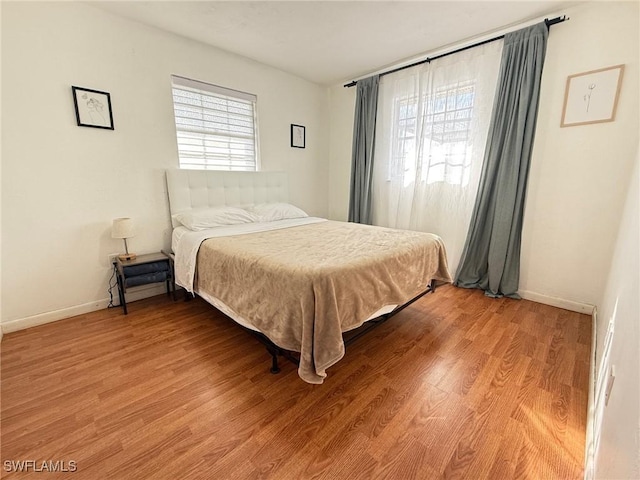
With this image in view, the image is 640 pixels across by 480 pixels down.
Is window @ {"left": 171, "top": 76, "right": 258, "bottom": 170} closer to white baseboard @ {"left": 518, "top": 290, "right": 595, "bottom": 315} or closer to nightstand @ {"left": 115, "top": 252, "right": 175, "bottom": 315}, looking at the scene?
nightstand @ {"left": 115, "top": 252, "right": 175, "bottom": 315}

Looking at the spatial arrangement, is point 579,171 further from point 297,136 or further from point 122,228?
point 122,228

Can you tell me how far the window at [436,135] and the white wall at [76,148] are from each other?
7.65 feet

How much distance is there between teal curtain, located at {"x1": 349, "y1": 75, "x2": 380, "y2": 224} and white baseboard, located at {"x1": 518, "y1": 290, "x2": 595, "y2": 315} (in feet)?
6.73

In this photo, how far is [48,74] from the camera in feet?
7.16

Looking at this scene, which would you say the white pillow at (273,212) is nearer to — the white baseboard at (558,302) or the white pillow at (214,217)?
the white pillow at (214,217)

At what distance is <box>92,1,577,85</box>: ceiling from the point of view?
7.56ft

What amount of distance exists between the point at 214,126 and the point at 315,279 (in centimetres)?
270

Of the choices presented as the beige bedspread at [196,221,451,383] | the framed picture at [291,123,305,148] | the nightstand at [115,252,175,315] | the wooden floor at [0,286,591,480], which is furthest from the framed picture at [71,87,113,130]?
the framed picture at [291,123,305,148]

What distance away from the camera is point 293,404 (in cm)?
151

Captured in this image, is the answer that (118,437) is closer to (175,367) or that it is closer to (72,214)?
(175,367)

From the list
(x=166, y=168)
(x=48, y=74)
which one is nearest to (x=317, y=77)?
(x=166, y=168)

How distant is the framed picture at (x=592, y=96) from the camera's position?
7.36 feet

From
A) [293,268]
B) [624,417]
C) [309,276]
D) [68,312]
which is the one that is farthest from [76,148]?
[624,417]

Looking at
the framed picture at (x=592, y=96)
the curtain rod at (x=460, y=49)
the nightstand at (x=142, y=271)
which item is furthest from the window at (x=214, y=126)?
the framed picture at (x=592, y=96)
